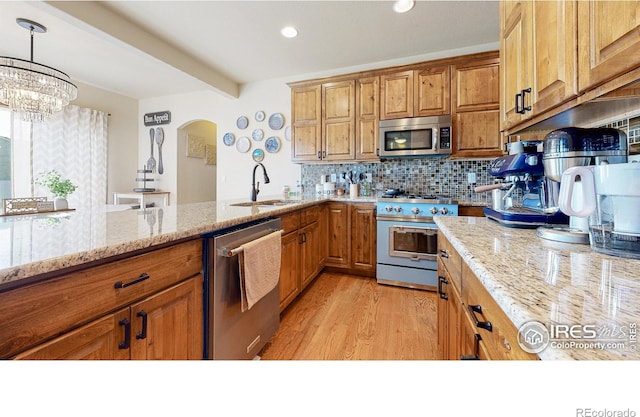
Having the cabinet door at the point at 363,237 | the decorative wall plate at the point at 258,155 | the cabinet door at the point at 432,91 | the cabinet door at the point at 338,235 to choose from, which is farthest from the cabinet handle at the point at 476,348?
the decorative wall plate at the point at 258,155

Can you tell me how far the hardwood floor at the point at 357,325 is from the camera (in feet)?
5.40

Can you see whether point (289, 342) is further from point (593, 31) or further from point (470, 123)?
point (470, 123)

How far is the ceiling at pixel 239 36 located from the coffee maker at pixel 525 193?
2.00m

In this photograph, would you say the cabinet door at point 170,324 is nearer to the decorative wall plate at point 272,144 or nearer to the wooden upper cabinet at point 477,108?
the wooden upper cabinet at point 477,108

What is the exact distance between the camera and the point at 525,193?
127cm

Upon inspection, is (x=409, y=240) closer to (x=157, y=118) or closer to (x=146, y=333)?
(x=146, y=333)

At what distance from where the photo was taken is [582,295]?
1.52 feet

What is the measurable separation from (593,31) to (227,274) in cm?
153

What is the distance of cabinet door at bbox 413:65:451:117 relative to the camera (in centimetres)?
288

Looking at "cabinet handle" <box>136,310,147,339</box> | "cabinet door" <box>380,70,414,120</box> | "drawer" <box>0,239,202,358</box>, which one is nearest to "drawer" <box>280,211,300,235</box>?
"drawer" <box>0,239,202,358</box>

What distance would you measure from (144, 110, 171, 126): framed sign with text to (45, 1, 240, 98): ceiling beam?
1.63 m

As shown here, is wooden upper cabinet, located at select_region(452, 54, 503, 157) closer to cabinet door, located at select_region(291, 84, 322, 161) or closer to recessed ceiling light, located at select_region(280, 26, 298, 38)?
cabinet door, located at select_region(291, 84, 322, 161)

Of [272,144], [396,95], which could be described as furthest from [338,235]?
[272,144]

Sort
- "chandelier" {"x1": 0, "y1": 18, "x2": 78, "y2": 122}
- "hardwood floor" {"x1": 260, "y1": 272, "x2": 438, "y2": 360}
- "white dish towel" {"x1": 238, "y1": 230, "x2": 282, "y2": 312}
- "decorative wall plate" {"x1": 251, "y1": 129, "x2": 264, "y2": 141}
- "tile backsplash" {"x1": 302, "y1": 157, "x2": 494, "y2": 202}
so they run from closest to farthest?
"white dish towel" {"x1": 238, "y1": 230, "x2": 282, "y2": 312} → "hardwood floor" {"x1": 260, "y1": 272, "x2": 438, "y2": 360} → "chandelier" {"x1": 0, "y1": 18, "x2": 78, "y2": 122} → "tile backsplash" {"x1": 302, "y1": 157, "x2": 494, "y2": 202} → "decorative wall plate" {"x1": 251, "y1": 129, "x2": 264, "y2": 141}
